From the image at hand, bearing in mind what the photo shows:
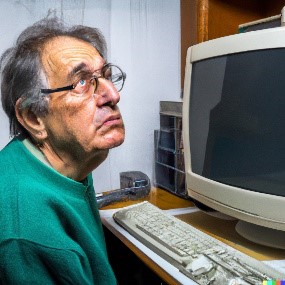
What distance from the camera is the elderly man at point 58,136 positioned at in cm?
85

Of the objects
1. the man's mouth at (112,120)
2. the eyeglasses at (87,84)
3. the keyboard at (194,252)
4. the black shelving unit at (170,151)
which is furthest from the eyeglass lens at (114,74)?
the black shelving unit at (170,151)

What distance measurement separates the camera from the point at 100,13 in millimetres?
1752

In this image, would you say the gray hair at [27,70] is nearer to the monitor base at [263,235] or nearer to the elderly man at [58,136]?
the elderly man at [58,136]

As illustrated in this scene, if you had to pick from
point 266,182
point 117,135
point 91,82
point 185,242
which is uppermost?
point 91,82

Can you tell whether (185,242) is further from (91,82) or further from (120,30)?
(120,30)

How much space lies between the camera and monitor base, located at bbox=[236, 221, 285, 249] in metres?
1.09

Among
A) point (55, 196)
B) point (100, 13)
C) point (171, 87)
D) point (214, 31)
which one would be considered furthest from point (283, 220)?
point (100, 13)

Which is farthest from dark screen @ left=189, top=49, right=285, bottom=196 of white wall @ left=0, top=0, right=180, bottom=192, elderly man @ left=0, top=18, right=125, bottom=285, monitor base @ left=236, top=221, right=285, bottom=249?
white wall @ left=0, top=0, right=180, bottom=192

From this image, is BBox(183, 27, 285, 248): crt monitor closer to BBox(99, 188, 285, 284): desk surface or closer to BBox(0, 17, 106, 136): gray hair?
BBox(99, 188, 285, 284): desk surface

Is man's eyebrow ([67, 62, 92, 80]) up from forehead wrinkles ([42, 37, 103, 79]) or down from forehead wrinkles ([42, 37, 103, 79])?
down

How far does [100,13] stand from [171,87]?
0.44 meters

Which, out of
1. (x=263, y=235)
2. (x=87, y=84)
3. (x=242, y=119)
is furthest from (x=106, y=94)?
(x=263, y=235)

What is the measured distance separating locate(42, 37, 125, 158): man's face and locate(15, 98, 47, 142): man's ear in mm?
14

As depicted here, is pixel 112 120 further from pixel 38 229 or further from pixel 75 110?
pixel 38 229
